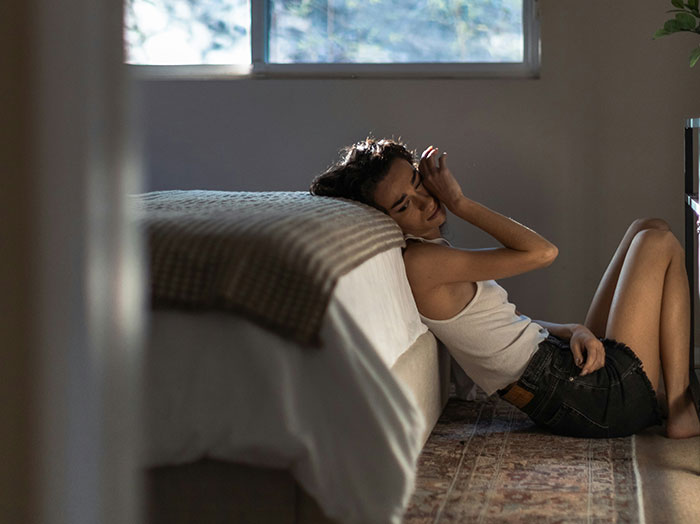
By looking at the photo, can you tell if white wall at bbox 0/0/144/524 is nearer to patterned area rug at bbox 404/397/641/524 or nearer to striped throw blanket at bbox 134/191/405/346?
striped throw blanket at bbox 134/191/405/346

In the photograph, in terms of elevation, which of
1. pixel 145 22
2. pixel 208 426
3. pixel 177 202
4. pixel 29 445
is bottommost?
pixel 208 426

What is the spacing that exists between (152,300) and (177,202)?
0.56 meters

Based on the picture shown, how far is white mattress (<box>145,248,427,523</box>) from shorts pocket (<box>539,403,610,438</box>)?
0.99m

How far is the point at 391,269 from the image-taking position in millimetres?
1962

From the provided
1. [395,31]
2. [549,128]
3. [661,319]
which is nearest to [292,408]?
[661,319]

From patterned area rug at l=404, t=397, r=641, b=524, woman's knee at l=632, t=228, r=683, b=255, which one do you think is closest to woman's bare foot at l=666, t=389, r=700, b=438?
patterned area rug at l=404, t=397, r=641, b=524

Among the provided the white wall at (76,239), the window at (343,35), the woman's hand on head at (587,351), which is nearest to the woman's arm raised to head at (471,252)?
the woman's hand on head at (587,351)

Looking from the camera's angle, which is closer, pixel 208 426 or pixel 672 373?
pixel 208 426

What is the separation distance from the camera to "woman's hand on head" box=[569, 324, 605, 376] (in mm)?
2252

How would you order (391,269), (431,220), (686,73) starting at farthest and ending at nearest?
(686,73) < (431,220) < (391,269)

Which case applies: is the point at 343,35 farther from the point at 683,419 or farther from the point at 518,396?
the point at 683,419

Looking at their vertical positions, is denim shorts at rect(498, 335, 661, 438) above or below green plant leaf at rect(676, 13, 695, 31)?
below

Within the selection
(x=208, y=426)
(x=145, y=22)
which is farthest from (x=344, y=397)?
(x=145, y=22)

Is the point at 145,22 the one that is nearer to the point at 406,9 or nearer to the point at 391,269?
the point at 406,9
